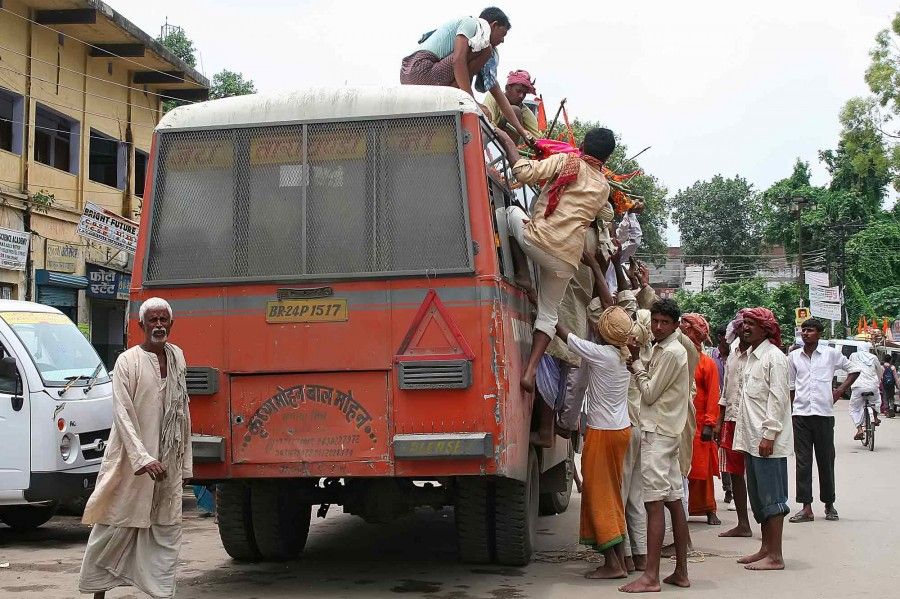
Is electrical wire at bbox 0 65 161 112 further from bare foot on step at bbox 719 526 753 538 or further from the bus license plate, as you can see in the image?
bare foot on step at bbox 719 526 753 538

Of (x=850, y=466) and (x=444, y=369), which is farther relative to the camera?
(x=850, y=466)

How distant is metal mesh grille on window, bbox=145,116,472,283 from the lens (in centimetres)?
686

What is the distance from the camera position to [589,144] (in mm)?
7762

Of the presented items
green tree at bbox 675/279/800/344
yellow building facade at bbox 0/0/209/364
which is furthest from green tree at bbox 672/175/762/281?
yellow building facade at bbox 0/0/209/364

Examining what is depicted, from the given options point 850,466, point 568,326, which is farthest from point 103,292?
point 568,326

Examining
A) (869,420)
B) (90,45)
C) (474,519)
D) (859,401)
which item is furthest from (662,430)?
(90,45)

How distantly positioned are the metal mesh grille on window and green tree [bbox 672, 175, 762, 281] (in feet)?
208

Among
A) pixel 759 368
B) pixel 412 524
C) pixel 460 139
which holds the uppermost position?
pixel 460 139

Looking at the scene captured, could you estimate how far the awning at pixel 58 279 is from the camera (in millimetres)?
19758

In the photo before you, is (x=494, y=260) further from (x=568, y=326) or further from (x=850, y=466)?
(x=850, y=466)

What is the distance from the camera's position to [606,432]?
7410mm

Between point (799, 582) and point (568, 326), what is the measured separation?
95.0 inches

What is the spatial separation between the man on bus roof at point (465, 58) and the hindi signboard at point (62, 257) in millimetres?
13208

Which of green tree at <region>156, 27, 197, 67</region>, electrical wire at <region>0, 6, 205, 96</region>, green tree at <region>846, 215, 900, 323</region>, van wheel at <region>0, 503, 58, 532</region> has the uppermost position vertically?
green tree at <region>156, 27, 197, 67</region>
